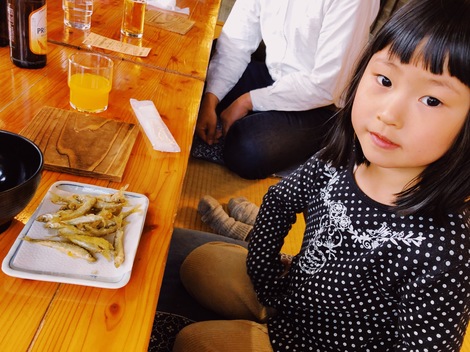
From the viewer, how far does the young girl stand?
2.74 ft

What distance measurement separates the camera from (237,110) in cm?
209

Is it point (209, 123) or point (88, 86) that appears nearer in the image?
point (88, 86)

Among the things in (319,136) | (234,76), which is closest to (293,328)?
(319,136)

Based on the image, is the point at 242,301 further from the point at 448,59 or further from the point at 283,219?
the point at 448,59

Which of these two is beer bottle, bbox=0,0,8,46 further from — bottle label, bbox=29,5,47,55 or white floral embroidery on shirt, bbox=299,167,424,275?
white floral embroidery on shirt, bbox=299,167,424,275

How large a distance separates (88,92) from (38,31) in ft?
0.86

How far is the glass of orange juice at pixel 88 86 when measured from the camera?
43.5 inches

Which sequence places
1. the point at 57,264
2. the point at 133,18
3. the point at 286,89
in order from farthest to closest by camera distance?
1. the point at 286,89
2. the point at 133,18
3. the point at 57,264

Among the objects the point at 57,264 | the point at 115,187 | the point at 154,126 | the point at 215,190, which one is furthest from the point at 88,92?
the point at 215,190

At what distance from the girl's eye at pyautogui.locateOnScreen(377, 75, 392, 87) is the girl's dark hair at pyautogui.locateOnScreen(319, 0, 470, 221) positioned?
0.05 metres

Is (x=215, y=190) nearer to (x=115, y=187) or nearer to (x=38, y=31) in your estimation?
(x=38, y=31)

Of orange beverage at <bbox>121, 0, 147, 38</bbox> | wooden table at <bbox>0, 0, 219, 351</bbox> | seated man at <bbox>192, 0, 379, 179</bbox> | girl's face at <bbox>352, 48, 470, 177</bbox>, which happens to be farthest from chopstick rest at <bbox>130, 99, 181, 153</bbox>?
seated man at <bbox>192, 0, 379, 179</bbox>

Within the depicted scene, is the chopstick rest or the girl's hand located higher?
the chopstick rest

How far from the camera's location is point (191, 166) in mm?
2088
